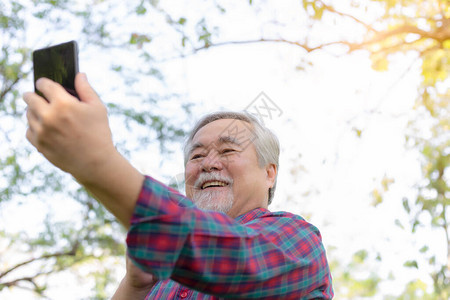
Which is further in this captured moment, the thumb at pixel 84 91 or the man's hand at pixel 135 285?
the man's hand at pixel 135 285

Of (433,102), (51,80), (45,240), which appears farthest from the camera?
(45,240)

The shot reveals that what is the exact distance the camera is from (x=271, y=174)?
2420 millimetres

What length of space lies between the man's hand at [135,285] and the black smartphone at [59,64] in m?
0.72

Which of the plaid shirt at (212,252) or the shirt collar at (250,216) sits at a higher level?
the plaid shirt at (212,252)

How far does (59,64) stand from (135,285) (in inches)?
34.3

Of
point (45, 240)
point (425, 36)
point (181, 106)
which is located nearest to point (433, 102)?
point (425, 36)

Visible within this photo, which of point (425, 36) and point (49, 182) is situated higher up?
point (425, 36)

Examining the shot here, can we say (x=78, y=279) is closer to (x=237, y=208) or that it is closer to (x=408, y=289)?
(x=237, y=208)

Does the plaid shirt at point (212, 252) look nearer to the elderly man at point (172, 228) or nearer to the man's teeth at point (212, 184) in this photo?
the elderly man at point (172, 228)

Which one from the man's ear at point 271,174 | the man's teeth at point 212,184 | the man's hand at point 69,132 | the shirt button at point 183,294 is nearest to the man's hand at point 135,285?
the shirt button at point 183,294

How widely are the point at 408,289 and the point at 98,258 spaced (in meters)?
9.71

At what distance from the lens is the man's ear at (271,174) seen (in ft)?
7.80

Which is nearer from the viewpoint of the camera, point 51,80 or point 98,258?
point 51,80

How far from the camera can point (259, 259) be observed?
1.18 meters
